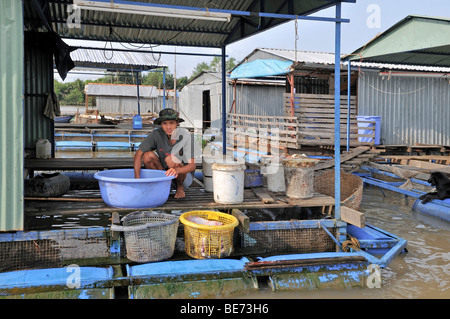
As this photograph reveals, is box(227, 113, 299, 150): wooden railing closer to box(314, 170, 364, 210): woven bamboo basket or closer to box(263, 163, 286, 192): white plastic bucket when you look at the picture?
box(314, 170, 364, 210): woven bamboo basket

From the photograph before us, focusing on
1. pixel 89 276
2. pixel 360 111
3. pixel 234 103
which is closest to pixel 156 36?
pixel 89 276

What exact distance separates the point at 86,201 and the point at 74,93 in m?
60.8

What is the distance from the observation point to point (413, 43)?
9.53 meters

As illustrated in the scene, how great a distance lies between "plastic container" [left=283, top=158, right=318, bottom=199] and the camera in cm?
545

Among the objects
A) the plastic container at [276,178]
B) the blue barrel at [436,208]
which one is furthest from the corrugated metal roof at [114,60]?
the blue barrel at [436,208]

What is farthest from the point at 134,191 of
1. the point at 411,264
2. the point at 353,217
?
the point at 411,264

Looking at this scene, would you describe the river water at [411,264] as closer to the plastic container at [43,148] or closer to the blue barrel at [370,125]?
the blue barrel at [370,125]

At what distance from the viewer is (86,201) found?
528 centimetres

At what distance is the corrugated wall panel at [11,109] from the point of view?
155 inches

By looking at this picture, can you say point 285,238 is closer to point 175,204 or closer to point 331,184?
point 175,204

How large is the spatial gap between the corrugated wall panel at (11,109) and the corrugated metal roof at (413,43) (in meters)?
8.77

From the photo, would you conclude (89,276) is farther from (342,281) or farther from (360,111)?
(360,111)

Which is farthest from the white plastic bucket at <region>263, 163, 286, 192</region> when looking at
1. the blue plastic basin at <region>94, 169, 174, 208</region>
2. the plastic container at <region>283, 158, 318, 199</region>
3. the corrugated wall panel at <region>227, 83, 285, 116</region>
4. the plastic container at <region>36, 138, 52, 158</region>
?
the corrugated wall panel at <region>227, 83, 285, 116</region>

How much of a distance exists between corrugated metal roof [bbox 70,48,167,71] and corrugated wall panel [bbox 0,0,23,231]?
42.5ft
